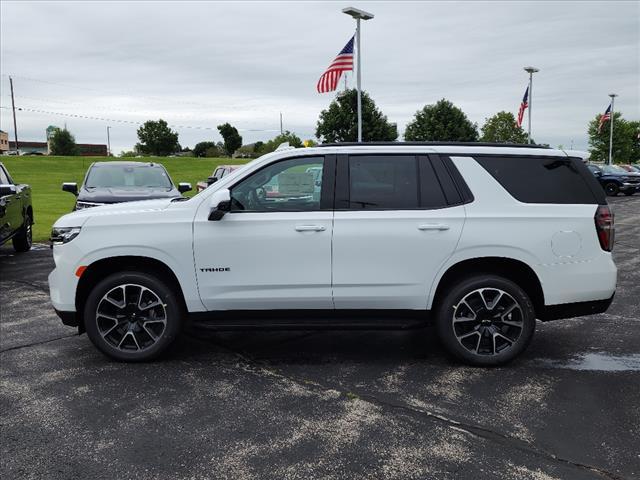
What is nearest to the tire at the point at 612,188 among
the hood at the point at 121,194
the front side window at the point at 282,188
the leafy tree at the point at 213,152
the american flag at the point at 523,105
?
the american flag at the point at 523,105

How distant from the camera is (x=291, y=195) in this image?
4.88 meters

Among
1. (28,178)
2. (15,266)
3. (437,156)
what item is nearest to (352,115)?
(28,178)

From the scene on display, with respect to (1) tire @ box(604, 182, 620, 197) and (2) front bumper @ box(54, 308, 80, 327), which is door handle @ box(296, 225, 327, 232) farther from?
(1) tire @ box(604, 182, 620, 197)

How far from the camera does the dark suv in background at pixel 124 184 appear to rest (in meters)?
10.6

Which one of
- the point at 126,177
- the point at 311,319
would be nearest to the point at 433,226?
the point at 311,319

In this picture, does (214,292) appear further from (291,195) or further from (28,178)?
(28,178)

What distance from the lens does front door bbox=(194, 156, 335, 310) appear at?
4.73 m

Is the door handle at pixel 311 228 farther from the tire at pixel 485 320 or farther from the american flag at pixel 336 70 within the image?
the american flag at pixel 336 70

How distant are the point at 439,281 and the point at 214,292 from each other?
5.91ft

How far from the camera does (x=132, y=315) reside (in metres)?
4.93

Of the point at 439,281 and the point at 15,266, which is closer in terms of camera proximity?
the point at 439,281

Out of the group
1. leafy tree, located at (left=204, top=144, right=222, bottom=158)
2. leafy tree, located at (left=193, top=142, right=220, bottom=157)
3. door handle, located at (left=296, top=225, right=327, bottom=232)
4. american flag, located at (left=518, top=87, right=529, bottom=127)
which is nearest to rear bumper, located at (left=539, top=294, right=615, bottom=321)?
door handle, located at (left=296, top=225, right=327, bottom=232)

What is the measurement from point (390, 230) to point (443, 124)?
59.6 m

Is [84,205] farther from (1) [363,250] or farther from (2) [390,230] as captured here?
(2) [390,230]
